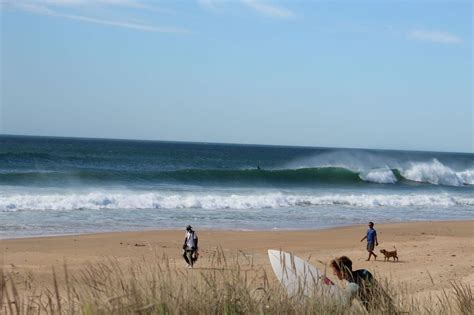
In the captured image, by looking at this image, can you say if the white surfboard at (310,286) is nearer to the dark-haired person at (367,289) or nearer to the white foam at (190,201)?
the dark-haired person at (367,289)

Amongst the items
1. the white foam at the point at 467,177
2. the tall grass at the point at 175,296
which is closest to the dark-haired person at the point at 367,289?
the tall grass at the point at 175,296

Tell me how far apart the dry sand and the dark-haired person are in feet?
16.5

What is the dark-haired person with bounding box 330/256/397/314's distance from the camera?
5434 millimetres

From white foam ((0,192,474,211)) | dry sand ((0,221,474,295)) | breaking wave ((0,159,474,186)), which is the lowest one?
dry sand ((0,221,474,295))

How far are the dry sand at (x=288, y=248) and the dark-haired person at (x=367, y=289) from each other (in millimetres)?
5040

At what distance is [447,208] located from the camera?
34.6 m

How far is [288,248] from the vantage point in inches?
719

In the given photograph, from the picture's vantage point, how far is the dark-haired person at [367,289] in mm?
5434

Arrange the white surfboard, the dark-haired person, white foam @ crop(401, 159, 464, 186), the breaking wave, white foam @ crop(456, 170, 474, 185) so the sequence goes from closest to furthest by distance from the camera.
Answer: the white surfboard → the dark-haired person → the breaking wave → white foam @ crop(401, 159, 464, 186) → white foam @ crop(456, 170, 474, 185)

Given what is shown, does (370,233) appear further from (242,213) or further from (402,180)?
(402,180)

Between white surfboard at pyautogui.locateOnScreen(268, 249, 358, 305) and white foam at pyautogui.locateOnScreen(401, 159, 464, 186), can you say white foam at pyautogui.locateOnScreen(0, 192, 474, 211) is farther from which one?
white surfboard at pyautogui.locateOnScreen(268, 249, 358, 305)

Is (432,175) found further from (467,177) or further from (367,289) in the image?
(367,289)

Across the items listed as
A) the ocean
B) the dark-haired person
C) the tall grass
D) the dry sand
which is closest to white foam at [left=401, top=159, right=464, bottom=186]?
the ocean

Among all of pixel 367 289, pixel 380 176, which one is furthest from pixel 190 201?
pixel 380 176
